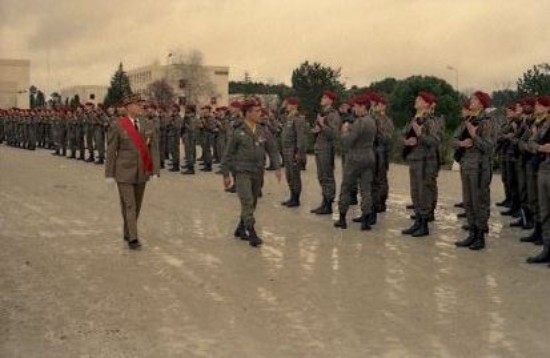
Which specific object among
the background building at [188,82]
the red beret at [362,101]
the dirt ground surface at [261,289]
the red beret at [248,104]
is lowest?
the dirt ground surface at [261,289]

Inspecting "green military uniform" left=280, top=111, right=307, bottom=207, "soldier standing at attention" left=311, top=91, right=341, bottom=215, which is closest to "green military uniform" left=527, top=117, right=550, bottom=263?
"soldier standing at attention" left=311, top=91, right=341, bottom=215

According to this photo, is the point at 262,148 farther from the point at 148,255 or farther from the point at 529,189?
the point at 529,189

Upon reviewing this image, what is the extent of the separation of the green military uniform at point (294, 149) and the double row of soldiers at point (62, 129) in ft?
21.4

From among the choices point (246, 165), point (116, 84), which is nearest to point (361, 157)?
point (246, 165)

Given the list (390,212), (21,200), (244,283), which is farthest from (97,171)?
(244,283)

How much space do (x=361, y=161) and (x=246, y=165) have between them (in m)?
2.05

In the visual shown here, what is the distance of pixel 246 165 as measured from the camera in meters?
10.1

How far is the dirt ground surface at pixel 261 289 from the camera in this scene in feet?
19.2

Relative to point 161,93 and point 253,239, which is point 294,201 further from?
point 161,93

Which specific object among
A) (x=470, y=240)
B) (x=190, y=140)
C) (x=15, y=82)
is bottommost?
(x=470, y=240)

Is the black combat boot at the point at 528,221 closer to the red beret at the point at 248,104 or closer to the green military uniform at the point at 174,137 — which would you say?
the red beret at the point at 248,104

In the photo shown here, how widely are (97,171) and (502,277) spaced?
48.9 ft

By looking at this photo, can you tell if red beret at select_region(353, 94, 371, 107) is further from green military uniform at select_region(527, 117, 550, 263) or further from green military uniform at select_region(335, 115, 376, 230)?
green military uniform at select_region(527, 117, 550, 263)

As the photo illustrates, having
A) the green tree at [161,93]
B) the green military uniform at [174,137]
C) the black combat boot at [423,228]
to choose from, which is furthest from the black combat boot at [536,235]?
the green tree at [161,93]
